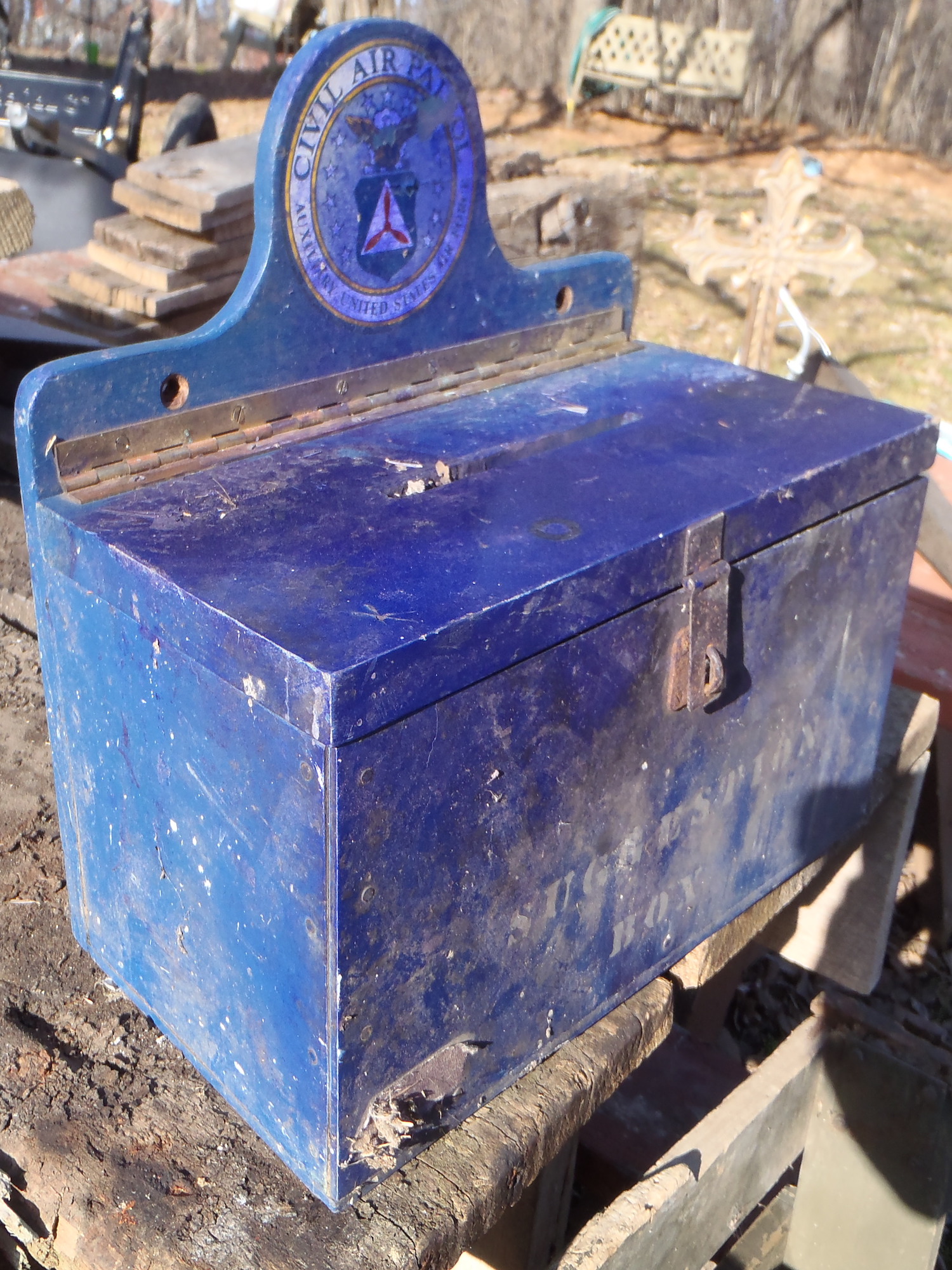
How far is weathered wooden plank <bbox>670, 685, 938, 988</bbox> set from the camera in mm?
1594

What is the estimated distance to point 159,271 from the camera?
3686mm

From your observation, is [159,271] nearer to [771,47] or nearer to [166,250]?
[166,250]

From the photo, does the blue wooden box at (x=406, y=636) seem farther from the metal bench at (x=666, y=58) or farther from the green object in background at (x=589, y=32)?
the green object in background at (x=589, y=32)

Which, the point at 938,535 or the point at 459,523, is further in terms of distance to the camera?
the point at 938,535

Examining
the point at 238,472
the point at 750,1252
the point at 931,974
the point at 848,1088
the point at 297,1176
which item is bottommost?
the point at 931,974

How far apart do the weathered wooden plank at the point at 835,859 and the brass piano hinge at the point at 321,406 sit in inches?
31.7

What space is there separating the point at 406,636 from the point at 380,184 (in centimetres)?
66

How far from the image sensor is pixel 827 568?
58.3 inches

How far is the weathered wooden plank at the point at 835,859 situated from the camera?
1.59m

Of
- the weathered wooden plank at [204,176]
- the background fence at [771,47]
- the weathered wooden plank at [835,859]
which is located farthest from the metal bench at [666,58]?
the weathered wooden plank at [835,859]

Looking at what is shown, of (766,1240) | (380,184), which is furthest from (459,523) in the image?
(766,1240)

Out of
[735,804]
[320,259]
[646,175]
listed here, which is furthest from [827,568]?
[646,175]

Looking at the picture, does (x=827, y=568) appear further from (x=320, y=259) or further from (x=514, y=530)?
(x=320, y=259)

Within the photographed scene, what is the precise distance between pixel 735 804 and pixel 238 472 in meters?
0.74
